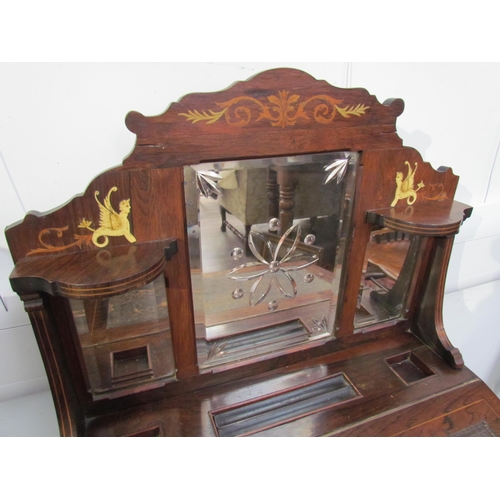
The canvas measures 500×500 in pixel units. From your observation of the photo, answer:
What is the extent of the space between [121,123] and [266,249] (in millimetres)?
375

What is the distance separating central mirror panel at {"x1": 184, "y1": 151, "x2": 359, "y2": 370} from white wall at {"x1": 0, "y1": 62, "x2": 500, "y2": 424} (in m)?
0.23

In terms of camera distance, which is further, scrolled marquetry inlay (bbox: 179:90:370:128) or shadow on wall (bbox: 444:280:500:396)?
shadow on wall (bbox: 444:280:500:396)

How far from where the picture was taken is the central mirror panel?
603 mm

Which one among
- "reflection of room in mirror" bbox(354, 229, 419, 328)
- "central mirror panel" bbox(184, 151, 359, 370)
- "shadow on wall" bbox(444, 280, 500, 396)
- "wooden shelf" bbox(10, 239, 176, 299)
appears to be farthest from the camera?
"shadow on wall" bbox(444, 280, 500, 396)

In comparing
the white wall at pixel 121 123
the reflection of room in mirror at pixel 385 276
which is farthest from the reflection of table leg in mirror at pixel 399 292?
the white wall at pixel 121 123

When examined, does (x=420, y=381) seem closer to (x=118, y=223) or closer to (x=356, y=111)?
(x=356, y=111)

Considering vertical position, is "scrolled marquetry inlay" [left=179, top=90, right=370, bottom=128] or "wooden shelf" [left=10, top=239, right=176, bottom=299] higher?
"scrolled marquetry inlay" [left=179, top=90, right=370, bottom=128]

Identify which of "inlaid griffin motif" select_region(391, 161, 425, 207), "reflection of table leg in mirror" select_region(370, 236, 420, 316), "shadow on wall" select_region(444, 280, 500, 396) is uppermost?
"inlaid griffin motif" select_region(391, 161, 425, 207)

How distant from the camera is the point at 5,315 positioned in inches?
29.4

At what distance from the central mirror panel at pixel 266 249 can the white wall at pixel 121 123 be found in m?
0.23

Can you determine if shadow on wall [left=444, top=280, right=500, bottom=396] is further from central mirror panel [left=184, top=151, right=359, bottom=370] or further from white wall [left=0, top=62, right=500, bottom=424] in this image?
central mirror panel [left=184, top=151, right=359, bottom=370]

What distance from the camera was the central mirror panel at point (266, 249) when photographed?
603mm

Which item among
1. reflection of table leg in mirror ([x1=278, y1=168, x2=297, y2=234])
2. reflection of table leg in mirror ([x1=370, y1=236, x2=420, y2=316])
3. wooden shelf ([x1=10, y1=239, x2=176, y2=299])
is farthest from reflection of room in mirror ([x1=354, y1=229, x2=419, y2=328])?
wooden shelf ([x1=10, y1=239, x2=176, y2=299])

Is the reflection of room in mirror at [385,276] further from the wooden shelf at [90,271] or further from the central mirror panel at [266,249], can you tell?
the wooden shelf at [90,271]
